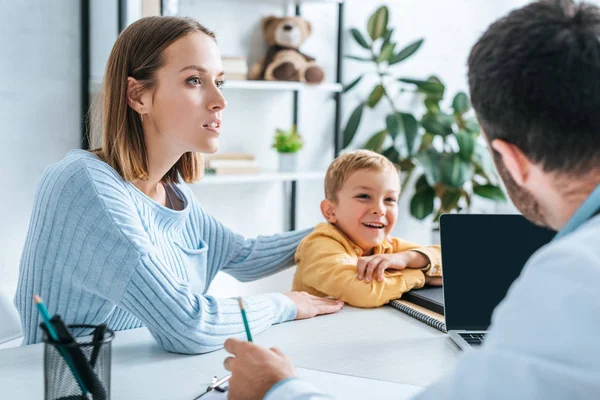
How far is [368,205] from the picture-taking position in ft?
5.61

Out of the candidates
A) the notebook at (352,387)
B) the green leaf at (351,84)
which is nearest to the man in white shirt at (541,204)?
the notebook at (352,387)

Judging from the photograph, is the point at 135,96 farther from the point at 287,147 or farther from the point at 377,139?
the point at 377,139

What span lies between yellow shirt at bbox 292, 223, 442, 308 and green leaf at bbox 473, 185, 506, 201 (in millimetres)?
1878

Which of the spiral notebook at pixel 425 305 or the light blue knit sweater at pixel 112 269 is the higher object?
the light blue knit sweater at pixel 112 269

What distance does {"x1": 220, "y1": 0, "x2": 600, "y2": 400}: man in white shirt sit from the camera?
1.82ft

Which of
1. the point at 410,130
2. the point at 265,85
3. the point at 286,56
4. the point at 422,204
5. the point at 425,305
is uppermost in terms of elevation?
the point at 286,56

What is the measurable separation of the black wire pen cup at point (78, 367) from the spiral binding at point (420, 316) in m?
0.72

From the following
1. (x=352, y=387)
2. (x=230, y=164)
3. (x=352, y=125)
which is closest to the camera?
(x=352, y=387)

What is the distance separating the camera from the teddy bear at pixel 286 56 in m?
3.12

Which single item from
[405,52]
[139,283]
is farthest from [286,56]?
[139,283]

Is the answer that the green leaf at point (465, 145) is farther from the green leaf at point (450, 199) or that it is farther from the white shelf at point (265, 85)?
the white shelf at point (265, 85)

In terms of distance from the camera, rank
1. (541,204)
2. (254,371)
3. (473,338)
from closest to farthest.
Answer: (541,204)
(254,371)
(473,338)

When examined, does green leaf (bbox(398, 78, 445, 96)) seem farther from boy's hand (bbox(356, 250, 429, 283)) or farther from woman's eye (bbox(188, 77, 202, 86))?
woman's eye (bbox(188, 77, 202, 86))

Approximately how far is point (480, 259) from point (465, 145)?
2.12 meters
